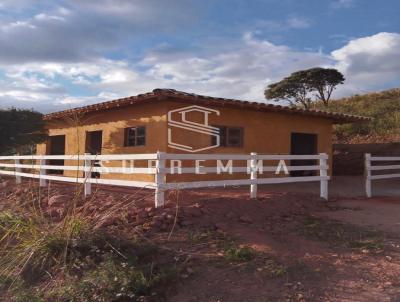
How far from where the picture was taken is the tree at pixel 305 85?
107 feet

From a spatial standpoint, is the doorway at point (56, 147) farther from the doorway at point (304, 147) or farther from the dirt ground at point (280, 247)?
the dirt ground at point (280, 247)

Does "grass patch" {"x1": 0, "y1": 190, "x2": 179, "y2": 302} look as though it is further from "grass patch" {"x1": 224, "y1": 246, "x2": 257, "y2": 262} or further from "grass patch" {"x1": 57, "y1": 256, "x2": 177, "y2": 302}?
"grass patch" {"x1": 224, "y1": 246, "x2": 257, "y2": 262}

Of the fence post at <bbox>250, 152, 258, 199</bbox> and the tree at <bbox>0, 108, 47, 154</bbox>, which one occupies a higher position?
the tree at <bbox>0, 108, 47, 154</bbox>

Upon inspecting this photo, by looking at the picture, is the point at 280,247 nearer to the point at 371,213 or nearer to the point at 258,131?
the point at 371,213

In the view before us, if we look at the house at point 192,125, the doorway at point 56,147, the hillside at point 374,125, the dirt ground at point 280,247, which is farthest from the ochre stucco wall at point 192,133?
the hillside at point 374,125

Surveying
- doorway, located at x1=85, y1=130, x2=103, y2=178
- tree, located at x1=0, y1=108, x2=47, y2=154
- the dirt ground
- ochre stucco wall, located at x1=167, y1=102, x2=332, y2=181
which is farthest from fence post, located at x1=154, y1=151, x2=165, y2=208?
tree, located at x1=0, y1=108, x2=47, y2=154

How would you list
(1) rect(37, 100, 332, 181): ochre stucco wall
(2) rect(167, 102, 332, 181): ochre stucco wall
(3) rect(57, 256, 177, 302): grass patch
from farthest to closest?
(2) rect(167, 102, 332, 181): ochre stucco wall → (1) rect(37, 100, 332, 181): ochre stucco wall → (3) rect(57, 256, 177, 302): grass patch

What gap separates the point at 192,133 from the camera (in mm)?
12836

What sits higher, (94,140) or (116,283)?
(94,140)

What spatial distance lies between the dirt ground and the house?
125 inches

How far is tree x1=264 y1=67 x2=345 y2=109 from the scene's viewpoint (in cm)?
3266

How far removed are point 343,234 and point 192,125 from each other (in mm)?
6475

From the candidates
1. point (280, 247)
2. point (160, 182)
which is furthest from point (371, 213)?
point (160, 182)

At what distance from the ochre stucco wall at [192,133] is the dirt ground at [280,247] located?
331 cm
